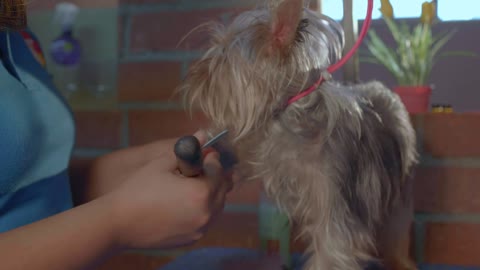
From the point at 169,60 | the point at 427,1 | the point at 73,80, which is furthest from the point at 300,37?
the point at 73,80

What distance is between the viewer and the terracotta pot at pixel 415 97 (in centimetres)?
55

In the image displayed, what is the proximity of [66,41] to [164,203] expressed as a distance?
0.33 metres

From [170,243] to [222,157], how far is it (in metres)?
0.09

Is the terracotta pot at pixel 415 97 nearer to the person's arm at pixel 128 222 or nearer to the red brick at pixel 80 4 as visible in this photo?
the person's arm at pixel 128 222

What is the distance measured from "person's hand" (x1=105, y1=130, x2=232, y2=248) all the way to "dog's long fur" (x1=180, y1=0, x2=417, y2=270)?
0.14ft

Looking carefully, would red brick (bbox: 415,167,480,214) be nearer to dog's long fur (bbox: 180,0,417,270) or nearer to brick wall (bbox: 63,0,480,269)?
brick wall (bbox: 63,0,480,269)

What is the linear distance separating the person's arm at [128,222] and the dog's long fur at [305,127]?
50 millimetres

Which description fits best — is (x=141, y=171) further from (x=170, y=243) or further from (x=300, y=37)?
(x=300, y=37)

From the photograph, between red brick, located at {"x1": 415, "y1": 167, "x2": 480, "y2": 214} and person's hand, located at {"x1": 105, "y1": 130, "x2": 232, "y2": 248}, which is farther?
red brick, located at {"x1": 415, "y1": 167, "x2": 480, "y2": 214}

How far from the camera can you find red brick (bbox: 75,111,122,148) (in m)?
0.71

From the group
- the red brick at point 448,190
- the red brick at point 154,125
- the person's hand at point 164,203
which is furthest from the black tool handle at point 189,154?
the red brick at point 448,190

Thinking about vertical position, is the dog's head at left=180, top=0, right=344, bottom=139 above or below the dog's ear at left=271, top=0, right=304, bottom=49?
below

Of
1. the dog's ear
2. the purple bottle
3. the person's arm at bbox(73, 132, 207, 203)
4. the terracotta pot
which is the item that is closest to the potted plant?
the terracotta pot

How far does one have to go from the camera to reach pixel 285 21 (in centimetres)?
43
